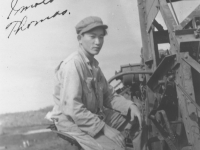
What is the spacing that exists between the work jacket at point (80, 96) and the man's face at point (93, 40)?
109 millimetres

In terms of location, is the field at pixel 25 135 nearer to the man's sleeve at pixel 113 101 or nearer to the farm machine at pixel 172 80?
the farm machine at pixel 172 80

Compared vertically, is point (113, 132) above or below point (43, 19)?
below

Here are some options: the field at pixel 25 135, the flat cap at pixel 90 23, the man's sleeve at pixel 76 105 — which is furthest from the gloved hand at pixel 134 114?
the field at pixel 25 135

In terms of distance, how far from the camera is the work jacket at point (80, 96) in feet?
7.99

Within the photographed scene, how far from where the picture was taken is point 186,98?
10.1ft

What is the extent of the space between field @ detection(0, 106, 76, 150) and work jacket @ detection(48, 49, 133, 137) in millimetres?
3654

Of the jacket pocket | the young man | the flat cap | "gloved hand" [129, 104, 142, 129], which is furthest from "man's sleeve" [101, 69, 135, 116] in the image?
the flat cap

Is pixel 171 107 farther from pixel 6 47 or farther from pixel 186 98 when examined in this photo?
pixel 6 47

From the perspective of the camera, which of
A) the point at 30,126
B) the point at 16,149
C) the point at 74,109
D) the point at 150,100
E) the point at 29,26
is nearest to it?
the point at 74,109

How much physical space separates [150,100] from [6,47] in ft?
9.77

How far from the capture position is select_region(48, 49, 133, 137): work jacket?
2.44 meters

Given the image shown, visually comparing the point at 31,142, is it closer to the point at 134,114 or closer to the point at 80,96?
the point at 134,114

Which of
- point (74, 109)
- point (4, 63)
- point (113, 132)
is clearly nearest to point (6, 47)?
point (4, 63)

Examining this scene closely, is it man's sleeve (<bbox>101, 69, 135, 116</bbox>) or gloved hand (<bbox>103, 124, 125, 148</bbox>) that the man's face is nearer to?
man's sleeve (<bbox>101, 69, 135, 116</bbox>)
